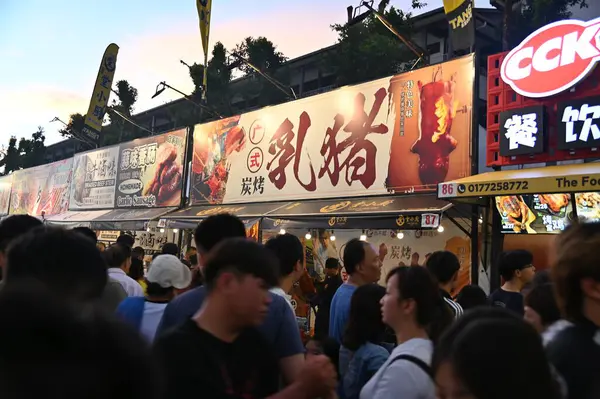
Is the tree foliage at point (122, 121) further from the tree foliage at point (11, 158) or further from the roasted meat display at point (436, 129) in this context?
the roasted meat display at point (436, 129)

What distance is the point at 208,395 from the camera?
1.67 meters

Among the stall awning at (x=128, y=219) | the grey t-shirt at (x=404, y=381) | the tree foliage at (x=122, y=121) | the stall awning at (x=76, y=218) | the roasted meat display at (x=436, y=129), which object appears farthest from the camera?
the tree foliage at (x=122, y=121)

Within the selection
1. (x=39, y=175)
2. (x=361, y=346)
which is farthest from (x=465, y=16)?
(x=39, y=175)

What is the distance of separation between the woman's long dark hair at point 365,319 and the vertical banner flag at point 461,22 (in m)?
8.03

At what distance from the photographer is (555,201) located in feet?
28.7

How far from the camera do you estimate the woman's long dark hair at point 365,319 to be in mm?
3076

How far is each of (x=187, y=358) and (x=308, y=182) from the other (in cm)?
1120

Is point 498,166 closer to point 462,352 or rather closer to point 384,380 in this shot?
point 384,380

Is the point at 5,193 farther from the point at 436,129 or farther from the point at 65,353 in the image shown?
the point at 65,353

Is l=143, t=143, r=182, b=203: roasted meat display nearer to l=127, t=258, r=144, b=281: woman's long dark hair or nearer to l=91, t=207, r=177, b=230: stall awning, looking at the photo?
l=91, t=207, r=177, b=230: stall awning

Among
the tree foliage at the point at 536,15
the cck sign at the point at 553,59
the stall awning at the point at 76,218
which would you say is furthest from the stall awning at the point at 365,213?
the stall awning at the point at 76,218

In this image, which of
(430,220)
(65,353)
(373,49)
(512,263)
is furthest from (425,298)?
(373,49)

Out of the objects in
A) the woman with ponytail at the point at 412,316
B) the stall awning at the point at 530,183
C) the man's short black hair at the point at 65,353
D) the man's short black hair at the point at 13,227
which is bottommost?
the woman with ponytail at the point at 412,316

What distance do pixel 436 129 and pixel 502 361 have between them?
9489 millimetres
